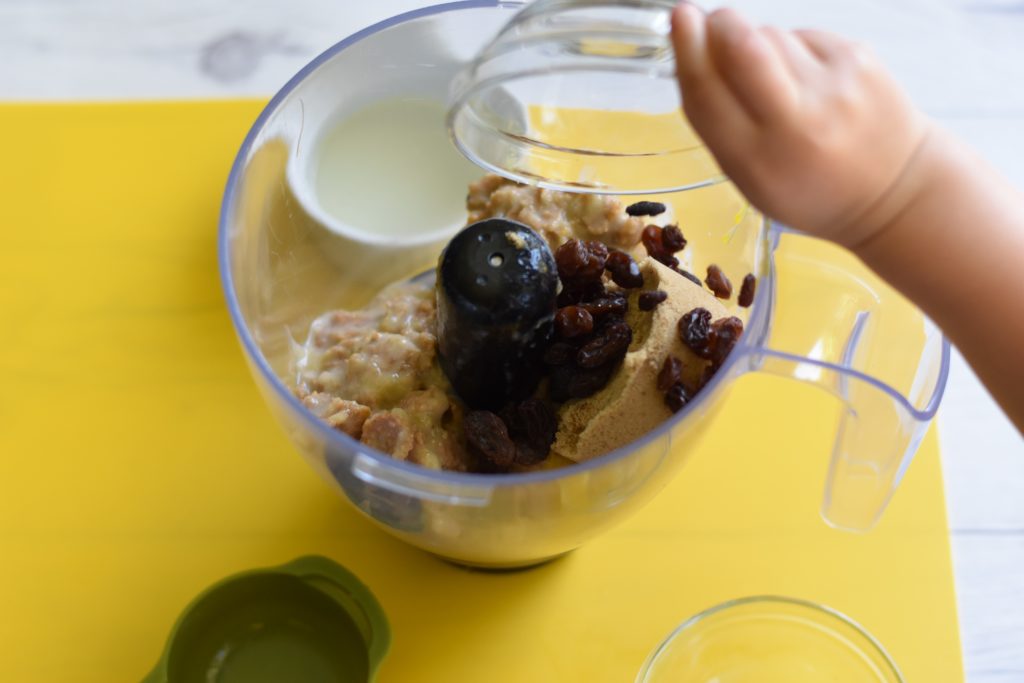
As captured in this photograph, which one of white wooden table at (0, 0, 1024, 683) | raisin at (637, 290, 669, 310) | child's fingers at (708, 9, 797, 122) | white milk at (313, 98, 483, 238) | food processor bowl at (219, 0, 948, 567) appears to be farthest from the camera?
white wooden table at (0, 0, 1024, 683)

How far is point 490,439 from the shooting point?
76cm

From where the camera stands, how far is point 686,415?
0.66 meters

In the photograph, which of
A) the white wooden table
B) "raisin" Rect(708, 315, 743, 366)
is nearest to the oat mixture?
"raisin" Rect(708, 315, 743, 366)

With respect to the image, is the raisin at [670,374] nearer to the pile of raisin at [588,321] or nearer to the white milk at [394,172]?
the pile of raisin at [588,321]

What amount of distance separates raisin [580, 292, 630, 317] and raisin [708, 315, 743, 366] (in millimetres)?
82

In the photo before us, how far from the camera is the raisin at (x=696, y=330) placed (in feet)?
2.43

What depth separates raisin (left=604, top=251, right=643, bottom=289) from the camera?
796mm

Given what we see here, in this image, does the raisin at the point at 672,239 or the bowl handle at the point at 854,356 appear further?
the raisin at the point at 672,239

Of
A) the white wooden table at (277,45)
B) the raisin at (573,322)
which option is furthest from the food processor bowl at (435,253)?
the white wooden table at (277,45)

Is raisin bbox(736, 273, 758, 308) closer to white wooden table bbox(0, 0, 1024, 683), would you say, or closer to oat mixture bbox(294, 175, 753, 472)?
oat mixture bbox(294, 175, 753, 472)

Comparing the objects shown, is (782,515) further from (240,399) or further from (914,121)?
(240,399)

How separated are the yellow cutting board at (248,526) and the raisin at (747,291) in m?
0.17

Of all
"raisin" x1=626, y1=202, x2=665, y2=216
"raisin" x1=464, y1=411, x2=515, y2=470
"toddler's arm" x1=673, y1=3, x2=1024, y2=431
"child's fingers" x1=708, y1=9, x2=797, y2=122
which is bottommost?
"raisin" x1=464, y1=411, x2=515, y2=470

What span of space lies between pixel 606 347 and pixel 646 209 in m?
0.17
